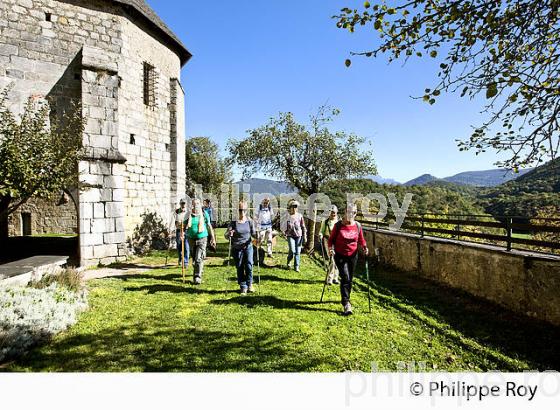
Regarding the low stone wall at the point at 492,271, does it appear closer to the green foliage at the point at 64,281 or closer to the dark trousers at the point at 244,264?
the dark trousers at the point at 244,264

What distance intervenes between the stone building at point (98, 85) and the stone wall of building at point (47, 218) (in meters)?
8.18

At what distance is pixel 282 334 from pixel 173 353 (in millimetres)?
1674

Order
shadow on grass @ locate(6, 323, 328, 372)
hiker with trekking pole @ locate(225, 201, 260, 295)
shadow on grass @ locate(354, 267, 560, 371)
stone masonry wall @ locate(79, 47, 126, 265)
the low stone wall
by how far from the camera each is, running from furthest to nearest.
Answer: stone masonry wall @ locate(79, 47, 126, 265), hiker with trekking pole @ locate(225, 201, 260, 295), the low stone wall, shadow on grass @ locate(354, 267, 560, 371), shadow on grass @ locate(6, 323, 328, 372)

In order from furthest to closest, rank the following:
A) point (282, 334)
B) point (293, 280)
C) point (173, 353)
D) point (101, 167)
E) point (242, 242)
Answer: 1. point (101, 167)
2. point (293, 280)
3. point (242, 242)
4. point (282, 334)
5. point (173, 353)

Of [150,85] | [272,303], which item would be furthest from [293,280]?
[150,85]

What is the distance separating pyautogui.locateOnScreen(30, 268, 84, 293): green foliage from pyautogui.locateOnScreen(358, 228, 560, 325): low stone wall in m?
8.67

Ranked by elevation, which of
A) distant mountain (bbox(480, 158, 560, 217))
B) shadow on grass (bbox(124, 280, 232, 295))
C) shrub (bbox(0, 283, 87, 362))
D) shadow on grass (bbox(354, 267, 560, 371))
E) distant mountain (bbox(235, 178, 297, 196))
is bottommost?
shadow on grass (bbox(354, 267, 560, 371))

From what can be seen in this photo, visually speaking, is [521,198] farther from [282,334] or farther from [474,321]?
[282,334]

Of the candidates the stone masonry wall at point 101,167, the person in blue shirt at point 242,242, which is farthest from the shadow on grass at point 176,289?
the stone masonry wall at point 101,167

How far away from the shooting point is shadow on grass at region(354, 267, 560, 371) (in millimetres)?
4879

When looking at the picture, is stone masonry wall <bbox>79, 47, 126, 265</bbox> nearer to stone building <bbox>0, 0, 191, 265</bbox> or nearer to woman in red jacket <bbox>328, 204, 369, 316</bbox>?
stone building <bbox>0, 0, 191, 265</bbox>

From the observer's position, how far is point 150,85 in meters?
13.8

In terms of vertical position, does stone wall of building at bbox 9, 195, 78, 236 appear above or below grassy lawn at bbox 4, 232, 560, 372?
above

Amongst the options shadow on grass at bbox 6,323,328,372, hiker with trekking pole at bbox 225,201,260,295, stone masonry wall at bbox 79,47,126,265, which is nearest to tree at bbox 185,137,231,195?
stone masonry wall at bbox 79,47,126,265
